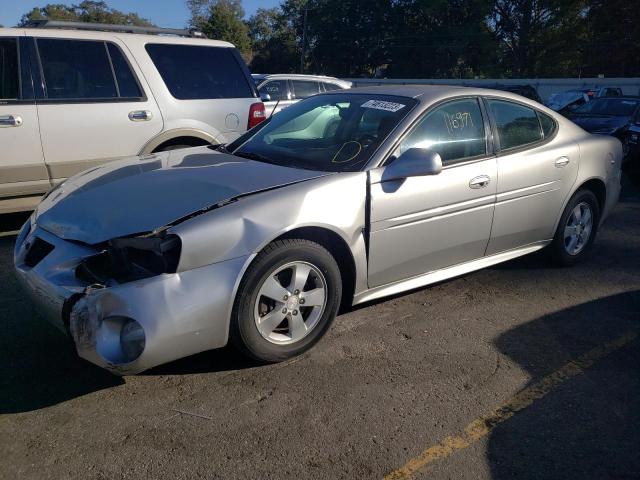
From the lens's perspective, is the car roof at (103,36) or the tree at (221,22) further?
the tree at (221,22)

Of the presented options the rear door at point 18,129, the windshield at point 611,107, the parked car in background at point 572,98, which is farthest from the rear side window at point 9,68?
the parked car in background at point 572,98

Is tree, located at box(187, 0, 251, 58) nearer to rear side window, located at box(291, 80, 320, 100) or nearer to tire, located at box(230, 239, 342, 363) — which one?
rear side window, located at box(291, 80, 320, 100)

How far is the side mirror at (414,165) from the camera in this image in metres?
3.80

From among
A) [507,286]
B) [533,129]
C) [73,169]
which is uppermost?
[533,129]

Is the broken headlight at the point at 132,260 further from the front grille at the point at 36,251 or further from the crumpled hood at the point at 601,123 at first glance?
the crumpled hood at the point at 601,123

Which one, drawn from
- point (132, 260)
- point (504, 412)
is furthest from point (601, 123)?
point (132, 260)

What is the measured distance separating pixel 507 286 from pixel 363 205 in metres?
1.81

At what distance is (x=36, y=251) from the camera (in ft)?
11.3

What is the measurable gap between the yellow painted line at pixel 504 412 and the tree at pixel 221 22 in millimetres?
63662

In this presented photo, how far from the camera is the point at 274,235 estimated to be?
3.31 metres

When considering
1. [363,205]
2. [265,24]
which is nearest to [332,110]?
[363,205]

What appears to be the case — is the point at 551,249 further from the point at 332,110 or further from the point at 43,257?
the point at 43,257

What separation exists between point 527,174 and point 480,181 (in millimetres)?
576

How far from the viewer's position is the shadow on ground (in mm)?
2715
